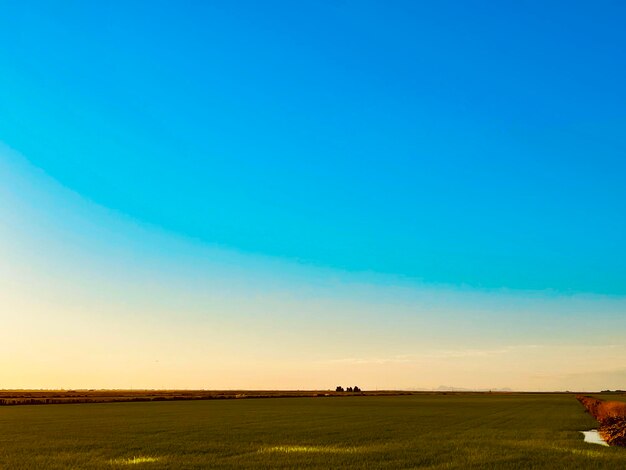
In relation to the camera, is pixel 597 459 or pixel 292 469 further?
pixel 597 459

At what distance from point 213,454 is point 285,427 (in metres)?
18.6

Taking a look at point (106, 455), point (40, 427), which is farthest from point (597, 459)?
point (40, 427)

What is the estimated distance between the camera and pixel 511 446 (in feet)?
117

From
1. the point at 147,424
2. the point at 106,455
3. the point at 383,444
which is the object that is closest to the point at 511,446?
the point at 383,444

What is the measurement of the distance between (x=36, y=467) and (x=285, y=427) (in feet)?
81.8

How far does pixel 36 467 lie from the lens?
26.6m

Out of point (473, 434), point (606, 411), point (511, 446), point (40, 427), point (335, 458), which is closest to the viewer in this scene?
point (335, 458)

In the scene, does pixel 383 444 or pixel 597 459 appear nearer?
pixel 597 459

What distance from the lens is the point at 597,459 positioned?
29766mm

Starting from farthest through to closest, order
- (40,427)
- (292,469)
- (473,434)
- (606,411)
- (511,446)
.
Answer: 1. (606,411)
2. (40,427)
3. (473,434)
4. (511,446)
5. (292,469)

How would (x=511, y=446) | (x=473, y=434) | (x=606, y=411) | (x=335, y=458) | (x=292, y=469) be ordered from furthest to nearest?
1. (x=606, y=411)
2. (x=473, y=434)
3. (x=511, y=446)
4. (x=335, y=458)
5. (x=292, y=469)

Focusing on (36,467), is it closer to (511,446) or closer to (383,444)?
(383,444)

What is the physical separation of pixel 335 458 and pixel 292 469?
3.83 meters

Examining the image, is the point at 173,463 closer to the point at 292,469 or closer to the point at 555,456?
the point at 292,469
